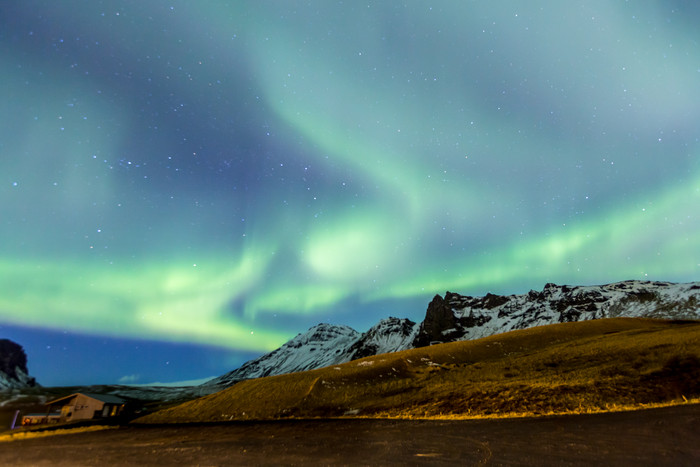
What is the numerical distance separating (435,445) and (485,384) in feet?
80.5

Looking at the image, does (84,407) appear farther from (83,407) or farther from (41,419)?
(41,419)

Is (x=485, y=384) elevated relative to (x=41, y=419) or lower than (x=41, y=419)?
elevated

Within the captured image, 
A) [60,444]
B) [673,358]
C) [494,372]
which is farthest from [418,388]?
[60,444]

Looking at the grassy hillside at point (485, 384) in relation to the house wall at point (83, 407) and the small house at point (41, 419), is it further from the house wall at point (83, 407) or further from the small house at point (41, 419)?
the small house at point (41, 419)

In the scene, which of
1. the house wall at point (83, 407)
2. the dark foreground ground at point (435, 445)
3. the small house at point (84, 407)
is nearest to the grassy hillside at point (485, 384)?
the dark foreground ground at point (435, 445)

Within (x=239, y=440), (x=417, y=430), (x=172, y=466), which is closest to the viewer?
(x=172, y=466)

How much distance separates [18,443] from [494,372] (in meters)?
54.9

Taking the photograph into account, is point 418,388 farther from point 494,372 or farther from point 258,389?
point 258,389

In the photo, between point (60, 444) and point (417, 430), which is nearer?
point (417, 430)

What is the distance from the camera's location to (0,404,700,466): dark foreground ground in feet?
54.3

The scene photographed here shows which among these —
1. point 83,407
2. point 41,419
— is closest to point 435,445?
point 83,407

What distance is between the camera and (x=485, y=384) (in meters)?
41.3

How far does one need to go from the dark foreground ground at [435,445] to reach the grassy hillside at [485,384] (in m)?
5.17

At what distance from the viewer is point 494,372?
4875cm
